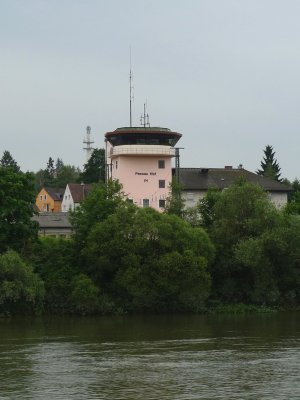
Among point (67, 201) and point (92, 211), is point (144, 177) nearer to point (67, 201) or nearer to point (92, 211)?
point (92, 211)

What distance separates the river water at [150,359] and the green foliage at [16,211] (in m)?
10.2

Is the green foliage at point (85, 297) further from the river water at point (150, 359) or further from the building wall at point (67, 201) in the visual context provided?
the building wall at point (67, 201)

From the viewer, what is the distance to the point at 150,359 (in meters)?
46.5

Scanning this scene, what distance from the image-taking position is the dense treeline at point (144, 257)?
73.5m

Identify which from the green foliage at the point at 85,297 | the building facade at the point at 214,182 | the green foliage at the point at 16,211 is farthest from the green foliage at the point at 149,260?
the building facade at the point at 214,182

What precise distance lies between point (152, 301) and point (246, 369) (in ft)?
102

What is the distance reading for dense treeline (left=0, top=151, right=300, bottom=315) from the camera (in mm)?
73500

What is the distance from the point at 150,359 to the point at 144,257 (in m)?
29.4

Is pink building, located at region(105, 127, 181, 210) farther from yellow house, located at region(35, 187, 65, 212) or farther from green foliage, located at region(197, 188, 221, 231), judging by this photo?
yellow house, located at region(35, 187, 65, 212)

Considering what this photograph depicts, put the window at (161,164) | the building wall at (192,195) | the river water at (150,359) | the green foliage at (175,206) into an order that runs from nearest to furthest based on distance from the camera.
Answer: the river water at (150,359) < the green foliage at (175,206) < the window at (161,164) < the building wall at (192,195)

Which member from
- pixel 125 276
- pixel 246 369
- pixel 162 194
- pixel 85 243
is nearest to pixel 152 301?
pixel 125 276

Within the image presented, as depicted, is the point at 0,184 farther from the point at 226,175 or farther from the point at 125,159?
the point at 226,175

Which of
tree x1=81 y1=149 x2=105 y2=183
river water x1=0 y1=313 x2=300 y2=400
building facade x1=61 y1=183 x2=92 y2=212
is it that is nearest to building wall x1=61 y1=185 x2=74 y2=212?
building facade x1=61 y1=183 x2=92 y2=212

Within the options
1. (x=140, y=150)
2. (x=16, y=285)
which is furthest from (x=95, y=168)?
(x=16, y=285)
